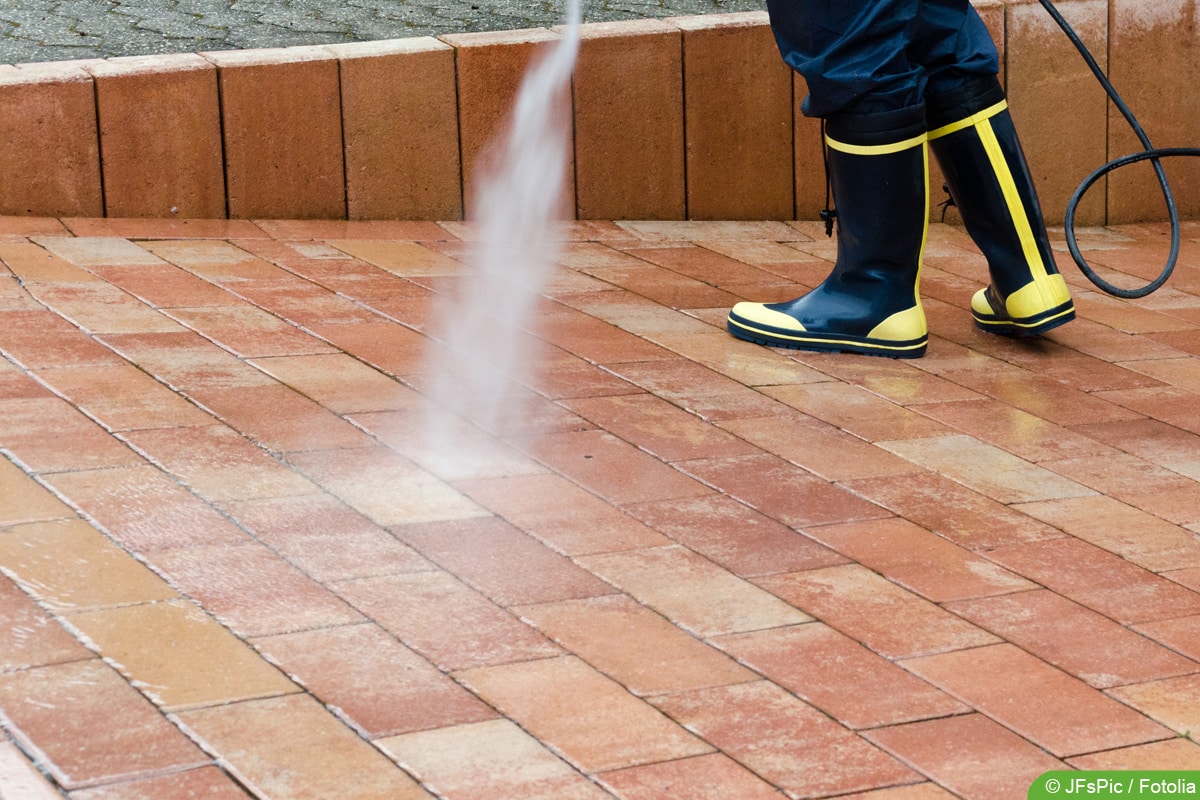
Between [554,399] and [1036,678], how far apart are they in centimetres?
131

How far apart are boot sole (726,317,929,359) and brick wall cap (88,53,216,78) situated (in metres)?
1.73

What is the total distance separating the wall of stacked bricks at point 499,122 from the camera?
4383 millimetres

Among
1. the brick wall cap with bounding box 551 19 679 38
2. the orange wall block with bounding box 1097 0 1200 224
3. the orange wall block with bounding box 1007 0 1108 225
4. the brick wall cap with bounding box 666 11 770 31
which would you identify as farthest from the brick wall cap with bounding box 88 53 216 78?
the orange wall block with bounding box 1097 0 1200 224

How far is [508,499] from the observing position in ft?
8.82

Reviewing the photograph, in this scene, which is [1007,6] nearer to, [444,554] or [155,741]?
[444,554]

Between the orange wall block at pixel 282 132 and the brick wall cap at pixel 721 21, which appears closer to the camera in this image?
the orange wall block at pixel 282 132

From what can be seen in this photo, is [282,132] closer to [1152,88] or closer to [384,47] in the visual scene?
[384,47]

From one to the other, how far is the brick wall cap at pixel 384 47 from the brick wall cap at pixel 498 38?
4 cm

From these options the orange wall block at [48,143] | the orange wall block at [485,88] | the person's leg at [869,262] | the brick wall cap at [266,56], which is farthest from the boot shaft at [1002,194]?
the orange wall block at [48,143]

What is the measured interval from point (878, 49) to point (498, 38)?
1520 mm

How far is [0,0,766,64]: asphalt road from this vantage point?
4.74m

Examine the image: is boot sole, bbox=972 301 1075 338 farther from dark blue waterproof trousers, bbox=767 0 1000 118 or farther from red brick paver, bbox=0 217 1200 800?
dark blue waterproof trousers, bbox=767 0 1000 118

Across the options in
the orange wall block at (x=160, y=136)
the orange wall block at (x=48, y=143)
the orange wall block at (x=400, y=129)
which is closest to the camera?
the orange wall block at (x=48, y=143)

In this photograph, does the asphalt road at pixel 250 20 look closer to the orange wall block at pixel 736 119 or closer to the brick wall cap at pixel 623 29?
the brick wall cap at pixel 623 29
